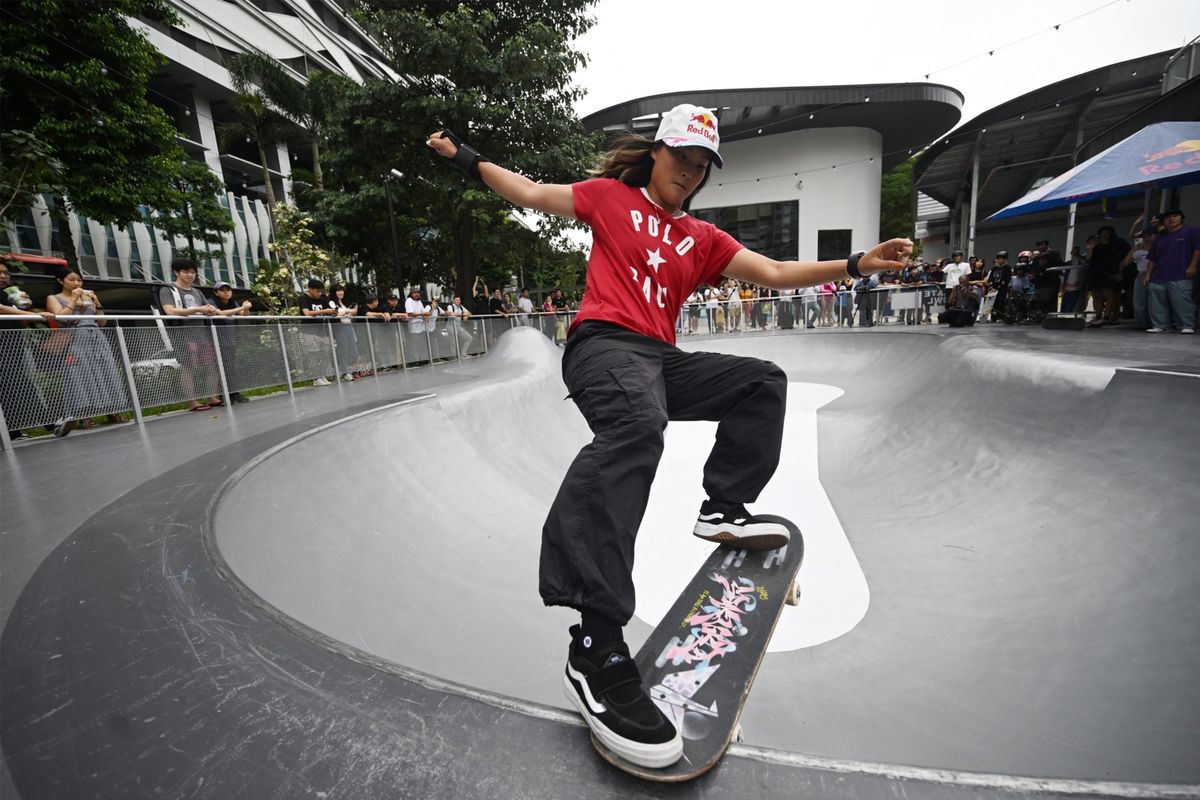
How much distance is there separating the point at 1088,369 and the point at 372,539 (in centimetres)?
574

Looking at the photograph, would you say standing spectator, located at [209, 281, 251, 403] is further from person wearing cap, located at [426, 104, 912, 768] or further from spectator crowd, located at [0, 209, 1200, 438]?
person wearing cap, located at [426, 104, 912, 768]

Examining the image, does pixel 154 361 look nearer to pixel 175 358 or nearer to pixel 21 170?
pixel 175 358

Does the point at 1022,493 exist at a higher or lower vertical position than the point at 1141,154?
lower

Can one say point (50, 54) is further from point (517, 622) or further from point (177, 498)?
point (517, 622)

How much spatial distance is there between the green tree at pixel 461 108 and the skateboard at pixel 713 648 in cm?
1293

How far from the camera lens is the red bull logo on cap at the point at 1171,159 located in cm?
724

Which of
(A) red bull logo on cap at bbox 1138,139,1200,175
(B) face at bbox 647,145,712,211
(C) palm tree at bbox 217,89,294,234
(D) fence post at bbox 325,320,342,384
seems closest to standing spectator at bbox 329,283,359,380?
(D) fence post at bbox 325,320,342,384

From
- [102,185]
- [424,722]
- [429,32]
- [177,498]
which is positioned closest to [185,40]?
[102,185]

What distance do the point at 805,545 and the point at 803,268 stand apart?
8.73ft

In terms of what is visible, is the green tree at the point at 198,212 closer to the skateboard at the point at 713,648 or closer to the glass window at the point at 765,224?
the glass window at the point at 765,224

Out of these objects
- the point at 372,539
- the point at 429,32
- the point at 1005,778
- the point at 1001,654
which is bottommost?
the point at 1001,654

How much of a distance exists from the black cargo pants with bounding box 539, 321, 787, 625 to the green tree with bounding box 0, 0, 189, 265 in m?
18.0

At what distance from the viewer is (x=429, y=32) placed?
44.3ft

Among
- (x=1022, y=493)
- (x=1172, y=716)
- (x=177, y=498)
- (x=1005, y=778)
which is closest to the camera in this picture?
(x=1005, y=778)
